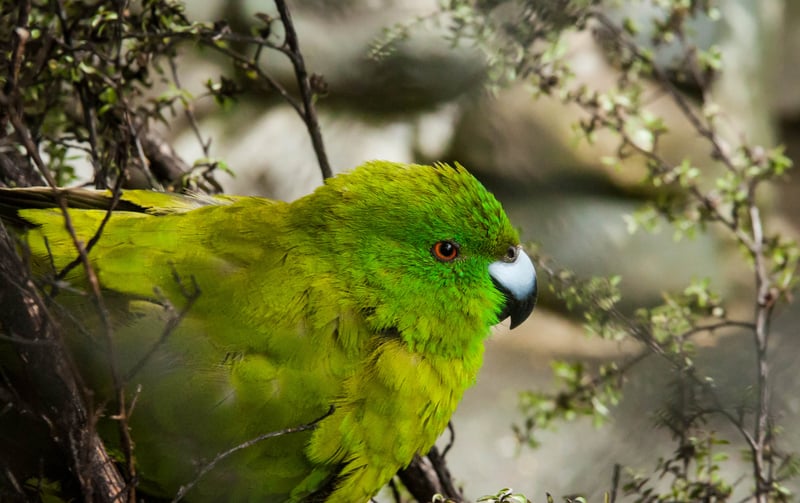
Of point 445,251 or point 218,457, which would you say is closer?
point 218,457

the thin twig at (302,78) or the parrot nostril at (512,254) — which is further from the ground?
the thin twig at (302,78)

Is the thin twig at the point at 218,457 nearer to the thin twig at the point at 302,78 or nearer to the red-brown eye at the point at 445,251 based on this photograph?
the red-brown eye at the point at 445,251

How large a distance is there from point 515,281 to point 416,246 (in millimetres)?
227

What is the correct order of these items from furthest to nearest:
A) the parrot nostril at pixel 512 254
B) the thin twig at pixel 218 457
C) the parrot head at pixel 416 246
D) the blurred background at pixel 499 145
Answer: the blurred background at pixel 499 145 → the parrot nostril at pixel 512 254 → the parrot head at pixel 416 246 → the thin twig at pixel 218 457

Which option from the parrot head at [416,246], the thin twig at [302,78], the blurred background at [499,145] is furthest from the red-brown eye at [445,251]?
the blurred background at [499,145]

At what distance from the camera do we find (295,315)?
5.14ft

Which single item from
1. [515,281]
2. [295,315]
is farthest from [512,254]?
[295,315]

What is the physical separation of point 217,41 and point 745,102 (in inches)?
166

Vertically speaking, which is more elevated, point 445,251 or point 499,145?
point 499,145

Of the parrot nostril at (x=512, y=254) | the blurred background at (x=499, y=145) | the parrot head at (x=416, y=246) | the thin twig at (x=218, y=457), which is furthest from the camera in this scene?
the blurred background at (x=499, y=145)

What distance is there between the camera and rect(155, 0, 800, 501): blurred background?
412 cm

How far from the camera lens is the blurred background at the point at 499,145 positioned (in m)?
4.12

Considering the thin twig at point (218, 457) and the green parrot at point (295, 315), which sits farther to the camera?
the green parrot at point (295, 315)

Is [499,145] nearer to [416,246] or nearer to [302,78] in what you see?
[302,78]
